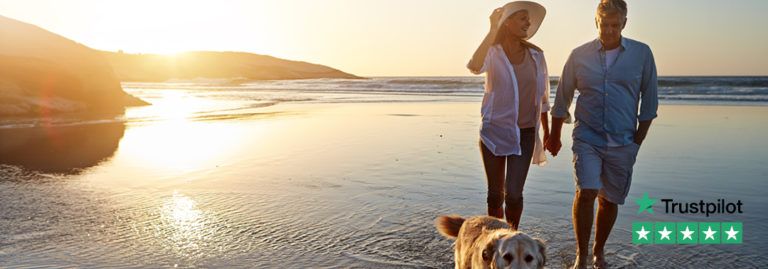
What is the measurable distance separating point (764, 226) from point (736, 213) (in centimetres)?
50

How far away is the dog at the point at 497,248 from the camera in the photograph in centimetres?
313

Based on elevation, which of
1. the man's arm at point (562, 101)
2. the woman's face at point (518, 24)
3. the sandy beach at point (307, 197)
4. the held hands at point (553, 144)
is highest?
the woman's face at point (518, 24)

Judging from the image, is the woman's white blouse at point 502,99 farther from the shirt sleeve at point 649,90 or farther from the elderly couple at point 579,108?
the shirt sleeve at point 649,90

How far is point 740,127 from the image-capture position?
42.9 ft

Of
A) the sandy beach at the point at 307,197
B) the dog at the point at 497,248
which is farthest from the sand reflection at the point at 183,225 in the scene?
the dog at the point at 497,248

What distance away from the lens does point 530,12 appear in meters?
4.45

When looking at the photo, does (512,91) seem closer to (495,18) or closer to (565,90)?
(565,90)

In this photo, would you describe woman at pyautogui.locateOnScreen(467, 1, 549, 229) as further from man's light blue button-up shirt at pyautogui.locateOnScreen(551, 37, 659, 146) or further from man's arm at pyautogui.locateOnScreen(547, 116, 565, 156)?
man's light blue button-up shirt at pyautogui.locateOnScreen(551, 37, 659, 146)

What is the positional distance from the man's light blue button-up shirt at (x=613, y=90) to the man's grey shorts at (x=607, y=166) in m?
0.06

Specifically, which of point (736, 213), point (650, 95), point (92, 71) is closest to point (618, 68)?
point (650, 95)

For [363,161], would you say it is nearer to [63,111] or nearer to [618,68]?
[618,68]

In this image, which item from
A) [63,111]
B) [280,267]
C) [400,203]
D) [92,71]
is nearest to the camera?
[280,267]

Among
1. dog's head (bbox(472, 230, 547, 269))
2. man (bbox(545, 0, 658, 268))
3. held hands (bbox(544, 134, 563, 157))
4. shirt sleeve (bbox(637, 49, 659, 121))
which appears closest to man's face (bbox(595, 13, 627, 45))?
man (bbox(545, 0, 658, 268))

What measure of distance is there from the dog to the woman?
748 millimetres
